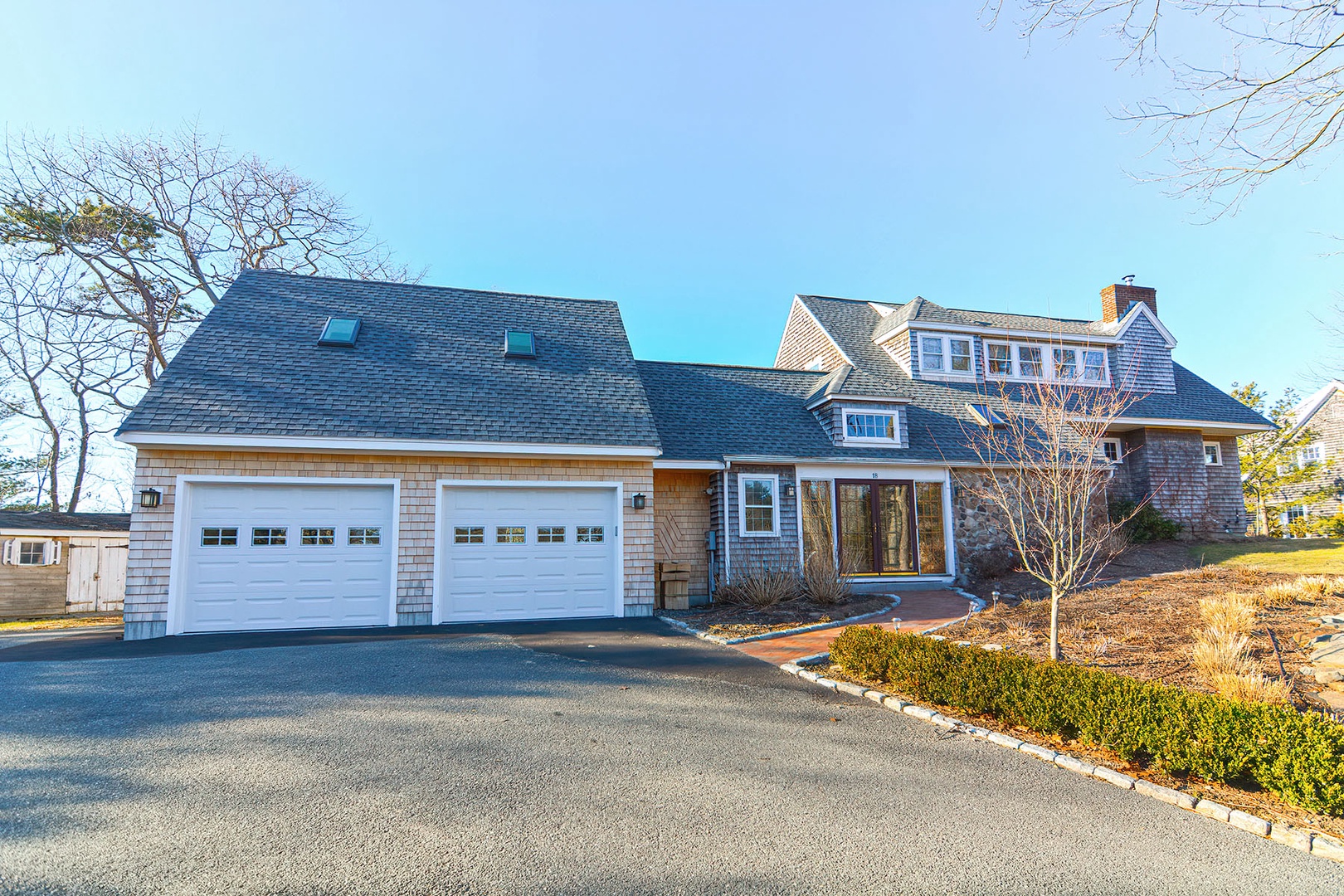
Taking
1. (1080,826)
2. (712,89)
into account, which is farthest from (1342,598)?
(712,89)

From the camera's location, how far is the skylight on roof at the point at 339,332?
40.5 ft

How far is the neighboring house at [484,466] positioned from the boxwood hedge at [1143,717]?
20.9 feet

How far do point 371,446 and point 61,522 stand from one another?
13.7m

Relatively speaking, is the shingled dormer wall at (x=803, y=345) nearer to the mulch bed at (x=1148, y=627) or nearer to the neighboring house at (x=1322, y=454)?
the mulch bed at (x=1148, y=627)

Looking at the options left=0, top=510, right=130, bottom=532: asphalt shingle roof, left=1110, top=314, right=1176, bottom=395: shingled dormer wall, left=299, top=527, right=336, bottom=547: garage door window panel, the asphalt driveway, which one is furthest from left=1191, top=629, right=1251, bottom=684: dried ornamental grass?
left=0, top=510, right=130, bottom=532: asphalt shingle roof

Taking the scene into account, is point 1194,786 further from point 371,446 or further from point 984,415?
point 984,415

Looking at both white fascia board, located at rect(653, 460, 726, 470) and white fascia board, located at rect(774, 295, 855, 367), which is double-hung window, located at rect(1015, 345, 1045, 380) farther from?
white fascia board, located at rect(653, 460, 726, 470)

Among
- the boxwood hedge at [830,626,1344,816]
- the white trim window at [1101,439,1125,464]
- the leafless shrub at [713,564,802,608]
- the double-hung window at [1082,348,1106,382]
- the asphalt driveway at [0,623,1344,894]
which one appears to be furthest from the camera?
the double-hung window at [1082,348,1106,382]

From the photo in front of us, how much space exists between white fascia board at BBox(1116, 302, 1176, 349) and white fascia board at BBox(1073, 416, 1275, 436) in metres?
2.71

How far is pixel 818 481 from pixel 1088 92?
29.8 feet

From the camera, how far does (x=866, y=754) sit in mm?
4977

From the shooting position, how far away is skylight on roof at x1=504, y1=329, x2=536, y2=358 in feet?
43.3

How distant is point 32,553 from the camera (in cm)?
1719

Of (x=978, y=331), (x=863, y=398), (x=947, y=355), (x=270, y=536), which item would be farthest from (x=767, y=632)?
(x=978, y=331)
